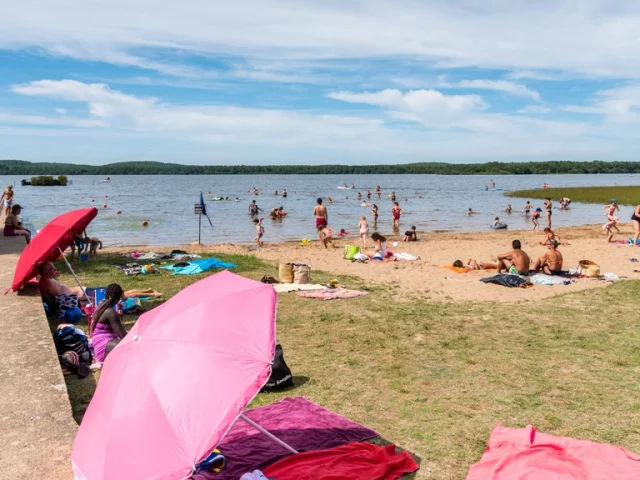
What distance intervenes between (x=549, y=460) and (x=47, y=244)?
8.45m

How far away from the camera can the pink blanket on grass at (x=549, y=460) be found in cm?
471

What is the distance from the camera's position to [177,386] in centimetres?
375

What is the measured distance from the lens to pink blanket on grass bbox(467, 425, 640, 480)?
471cm

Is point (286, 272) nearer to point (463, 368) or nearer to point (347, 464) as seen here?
point (463, 368)

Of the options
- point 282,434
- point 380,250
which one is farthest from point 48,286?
point 380,250

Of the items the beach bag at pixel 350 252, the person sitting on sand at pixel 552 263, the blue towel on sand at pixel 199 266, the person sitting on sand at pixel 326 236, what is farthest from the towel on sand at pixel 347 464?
the person sitting on sand at pixel 326 236

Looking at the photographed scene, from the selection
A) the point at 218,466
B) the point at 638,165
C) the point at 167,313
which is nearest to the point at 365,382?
the point at 218,466

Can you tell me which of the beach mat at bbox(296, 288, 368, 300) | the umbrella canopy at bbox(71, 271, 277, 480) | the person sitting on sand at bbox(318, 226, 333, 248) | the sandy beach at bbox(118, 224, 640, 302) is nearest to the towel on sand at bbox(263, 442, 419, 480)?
the umbrella canopy at bbox(71, 271, 277, 480)

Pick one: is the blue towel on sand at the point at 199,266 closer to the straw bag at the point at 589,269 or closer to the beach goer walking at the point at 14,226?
the beach goer walking at the point at 14,226

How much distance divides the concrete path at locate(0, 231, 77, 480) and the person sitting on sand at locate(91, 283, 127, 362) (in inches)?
24.0

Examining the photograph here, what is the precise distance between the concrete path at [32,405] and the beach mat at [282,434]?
1.25 m

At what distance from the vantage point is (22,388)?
239 inches

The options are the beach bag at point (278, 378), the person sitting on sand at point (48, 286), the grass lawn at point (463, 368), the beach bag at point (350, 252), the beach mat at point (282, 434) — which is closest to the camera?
the beach mat at point (282, 434)

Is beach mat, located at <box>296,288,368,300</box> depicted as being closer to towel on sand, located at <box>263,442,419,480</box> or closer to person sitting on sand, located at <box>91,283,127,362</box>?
person sitting on sand, located at <box>91,283,127,362</box>
